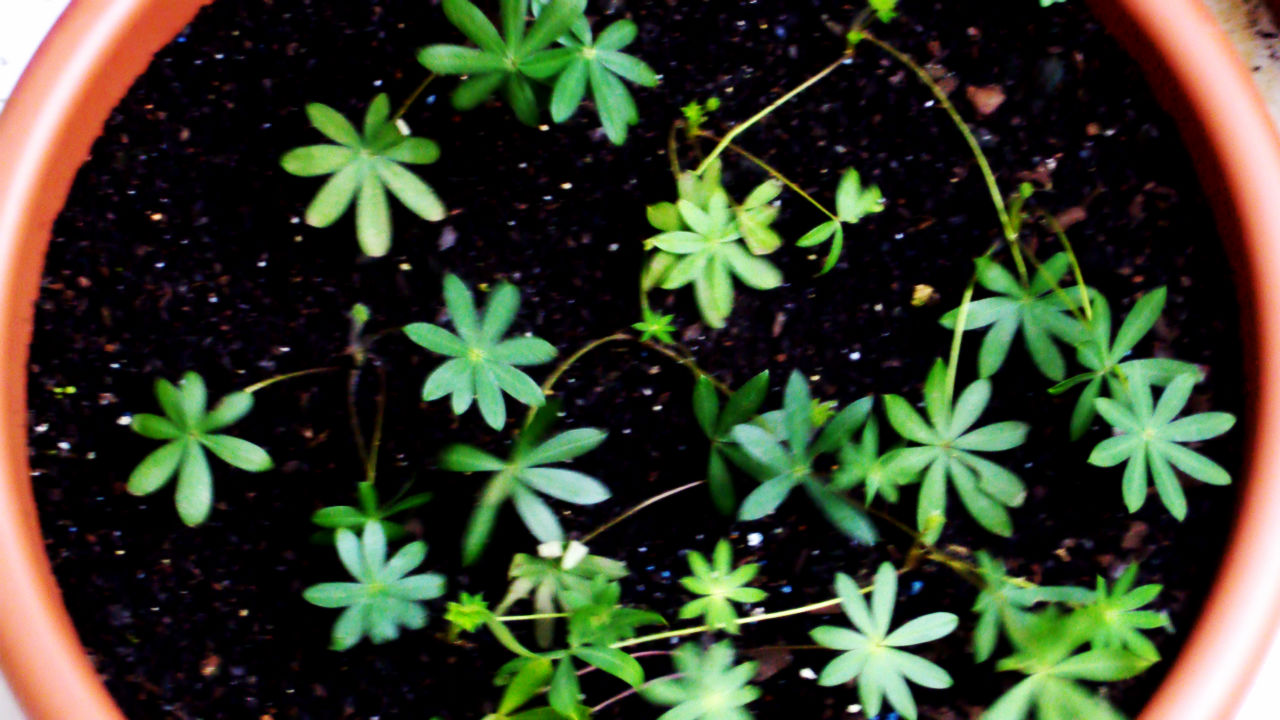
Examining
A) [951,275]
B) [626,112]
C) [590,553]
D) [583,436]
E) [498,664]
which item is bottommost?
[498,664]

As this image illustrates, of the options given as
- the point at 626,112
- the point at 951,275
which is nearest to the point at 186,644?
the point at 626,112

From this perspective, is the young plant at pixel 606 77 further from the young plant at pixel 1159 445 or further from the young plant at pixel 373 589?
the young plant at pixel 1159 445

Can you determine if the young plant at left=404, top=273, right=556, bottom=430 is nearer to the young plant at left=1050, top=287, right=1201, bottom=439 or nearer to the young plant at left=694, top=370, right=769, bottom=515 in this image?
the young plant at left=694, top=370, right=769, bottom=515

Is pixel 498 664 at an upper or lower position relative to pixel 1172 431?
lower

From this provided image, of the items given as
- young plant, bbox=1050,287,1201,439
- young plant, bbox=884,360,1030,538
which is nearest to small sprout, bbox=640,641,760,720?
young plant, bbox=884,360,1030,538

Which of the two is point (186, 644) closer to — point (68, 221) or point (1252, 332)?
point (68, 221)

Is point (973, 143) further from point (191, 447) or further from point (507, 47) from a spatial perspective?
point (191, 447)
